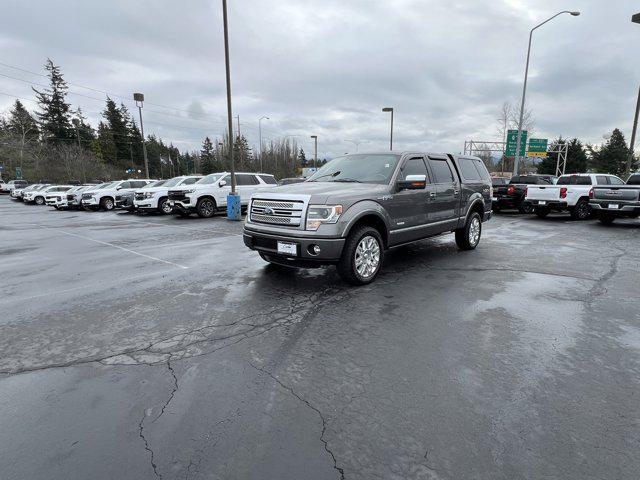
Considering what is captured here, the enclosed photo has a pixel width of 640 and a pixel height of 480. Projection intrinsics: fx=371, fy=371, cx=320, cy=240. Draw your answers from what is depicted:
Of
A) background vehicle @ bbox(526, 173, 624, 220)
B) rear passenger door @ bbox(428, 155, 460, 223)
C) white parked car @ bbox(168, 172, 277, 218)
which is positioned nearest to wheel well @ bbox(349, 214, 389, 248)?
rear passenger door @ bbox(428, 155, 460, 223)

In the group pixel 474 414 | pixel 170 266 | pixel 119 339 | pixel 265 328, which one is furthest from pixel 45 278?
pixel 474 414

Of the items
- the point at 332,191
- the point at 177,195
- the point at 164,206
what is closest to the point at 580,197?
the point at 332,191

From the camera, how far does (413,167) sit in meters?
6.74

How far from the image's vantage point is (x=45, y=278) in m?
6.27

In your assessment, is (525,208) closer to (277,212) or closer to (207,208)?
(207,208)

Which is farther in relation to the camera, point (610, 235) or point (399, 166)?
point (610, 235)

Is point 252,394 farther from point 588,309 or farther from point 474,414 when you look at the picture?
point 588,309

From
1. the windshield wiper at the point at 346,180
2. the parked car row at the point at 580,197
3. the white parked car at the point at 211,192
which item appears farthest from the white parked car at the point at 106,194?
the parked car row at the point at 580,197

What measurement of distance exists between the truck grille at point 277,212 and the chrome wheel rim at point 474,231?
15.7 feet

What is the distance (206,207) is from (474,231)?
11.7 meters

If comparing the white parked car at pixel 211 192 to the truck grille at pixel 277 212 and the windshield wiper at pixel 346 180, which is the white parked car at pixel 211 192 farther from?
the truck grille at pixel 277 212

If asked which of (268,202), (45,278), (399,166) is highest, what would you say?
(399,166)

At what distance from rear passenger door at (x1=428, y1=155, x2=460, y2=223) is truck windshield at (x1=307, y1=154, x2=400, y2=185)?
1.18 meters

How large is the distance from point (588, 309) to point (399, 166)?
11.2 ft
